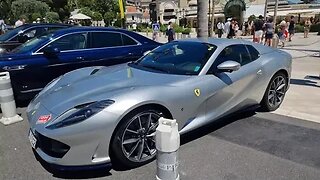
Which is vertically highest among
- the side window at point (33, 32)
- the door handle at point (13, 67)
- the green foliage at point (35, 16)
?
the green foliage at point (35, 16)

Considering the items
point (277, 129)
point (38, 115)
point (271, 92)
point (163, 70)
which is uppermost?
point (163, 70)

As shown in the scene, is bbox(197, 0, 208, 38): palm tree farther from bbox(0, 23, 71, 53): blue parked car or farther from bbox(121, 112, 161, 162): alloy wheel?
bbox(121, 112, 161, 162): alloy wheel

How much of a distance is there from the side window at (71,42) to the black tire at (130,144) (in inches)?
136

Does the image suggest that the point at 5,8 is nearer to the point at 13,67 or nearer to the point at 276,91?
the point at 13,67

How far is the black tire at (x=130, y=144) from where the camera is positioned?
3250 millimetres

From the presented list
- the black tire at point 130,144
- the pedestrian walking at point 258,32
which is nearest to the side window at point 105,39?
the black tire at point 130,144

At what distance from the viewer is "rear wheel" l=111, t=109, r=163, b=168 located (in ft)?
10.7

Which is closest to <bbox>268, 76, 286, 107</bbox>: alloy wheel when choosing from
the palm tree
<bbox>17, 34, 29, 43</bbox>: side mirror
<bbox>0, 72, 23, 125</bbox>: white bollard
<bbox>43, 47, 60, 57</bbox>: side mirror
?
the palm tree

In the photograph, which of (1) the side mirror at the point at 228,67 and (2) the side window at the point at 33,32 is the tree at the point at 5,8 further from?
(1) the side mirror at the point at 228,67

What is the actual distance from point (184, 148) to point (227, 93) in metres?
0.95

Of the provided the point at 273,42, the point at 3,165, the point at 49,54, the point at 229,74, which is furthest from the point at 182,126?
the point at 273,42

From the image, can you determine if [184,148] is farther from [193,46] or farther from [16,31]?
[16,31]

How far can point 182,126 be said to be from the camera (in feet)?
12.5

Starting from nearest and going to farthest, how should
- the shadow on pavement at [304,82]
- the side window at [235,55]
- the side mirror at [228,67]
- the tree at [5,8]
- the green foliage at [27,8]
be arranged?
the side mirror at [228,67]
the side window at [235,55]
the shadow on pavement at [304,82]
the tree at [5,8]
the green foliage at [27,8]
